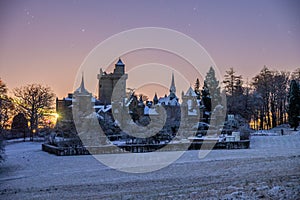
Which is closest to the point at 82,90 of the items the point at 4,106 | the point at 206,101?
the point at 4,106

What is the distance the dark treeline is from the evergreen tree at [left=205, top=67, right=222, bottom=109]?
4.64m

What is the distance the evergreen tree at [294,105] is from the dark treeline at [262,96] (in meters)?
9.37

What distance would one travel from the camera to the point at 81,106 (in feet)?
168

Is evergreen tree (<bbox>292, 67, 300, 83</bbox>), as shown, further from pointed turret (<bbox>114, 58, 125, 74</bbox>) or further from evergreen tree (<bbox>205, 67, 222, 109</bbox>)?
pointed turret (<bbox>114, 58, 125, 74</bbox>)

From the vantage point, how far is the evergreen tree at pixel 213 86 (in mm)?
54594

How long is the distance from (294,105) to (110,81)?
40.1 m

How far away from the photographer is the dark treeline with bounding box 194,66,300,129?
2336 inches

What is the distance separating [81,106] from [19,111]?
10.7 meters

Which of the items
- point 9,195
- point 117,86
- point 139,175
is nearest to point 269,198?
point 139,175

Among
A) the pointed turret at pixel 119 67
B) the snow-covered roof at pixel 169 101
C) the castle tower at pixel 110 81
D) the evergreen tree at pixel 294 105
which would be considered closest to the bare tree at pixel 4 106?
the castle tower at pixel 110 81

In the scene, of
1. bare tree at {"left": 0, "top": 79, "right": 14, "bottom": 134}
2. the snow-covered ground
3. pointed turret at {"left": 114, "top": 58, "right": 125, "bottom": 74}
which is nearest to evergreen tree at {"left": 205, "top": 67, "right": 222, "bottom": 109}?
pointed turret at {"left": 114, "top": 58, "right": 125, "bottom": 74}

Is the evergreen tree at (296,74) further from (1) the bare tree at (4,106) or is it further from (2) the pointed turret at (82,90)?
(1) the bare tree at (4,106)

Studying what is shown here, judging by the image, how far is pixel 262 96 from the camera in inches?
2463

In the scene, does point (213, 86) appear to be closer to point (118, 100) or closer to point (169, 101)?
point (169, 101)
